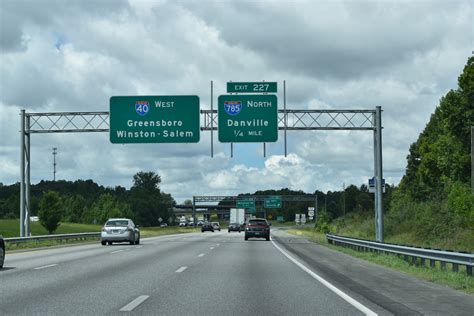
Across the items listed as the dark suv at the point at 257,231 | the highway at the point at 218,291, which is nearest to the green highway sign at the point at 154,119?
the dark suv at the point at 257,231

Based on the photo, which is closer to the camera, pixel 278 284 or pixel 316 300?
pixel 316 300

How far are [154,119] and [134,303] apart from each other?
94.5 ft

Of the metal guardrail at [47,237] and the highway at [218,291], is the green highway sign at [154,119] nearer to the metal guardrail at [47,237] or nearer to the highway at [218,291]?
the metal guardrail at [47,237]

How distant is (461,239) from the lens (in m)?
36.6

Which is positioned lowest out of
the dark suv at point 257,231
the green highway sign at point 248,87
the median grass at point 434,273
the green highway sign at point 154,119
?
the dark suv at point 257,231

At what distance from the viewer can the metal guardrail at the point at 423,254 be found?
54.7ft

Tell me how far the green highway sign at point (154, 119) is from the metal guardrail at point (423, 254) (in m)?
11.1

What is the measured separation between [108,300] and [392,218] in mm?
43167

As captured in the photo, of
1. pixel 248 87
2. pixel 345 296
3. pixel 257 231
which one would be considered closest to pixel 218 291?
pixel 345 296

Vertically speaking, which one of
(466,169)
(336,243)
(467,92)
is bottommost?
(336,243)

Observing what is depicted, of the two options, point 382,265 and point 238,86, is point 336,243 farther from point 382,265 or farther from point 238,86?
point 382,265

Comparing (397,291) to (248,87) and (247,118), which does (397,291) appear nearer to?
(247,118)

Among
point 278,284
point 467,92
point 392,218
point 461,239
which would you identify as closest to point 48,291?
point 278,284

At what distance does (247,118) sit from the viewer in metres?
40.1
